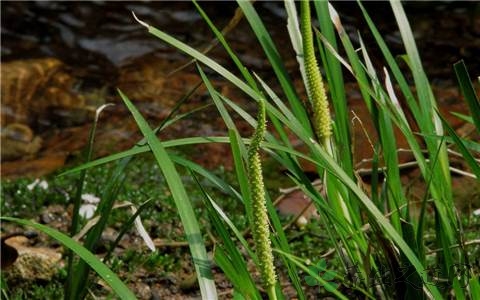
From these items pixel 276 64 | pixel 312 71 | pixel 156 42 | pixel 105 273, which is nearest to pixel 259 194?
pixel 105 273

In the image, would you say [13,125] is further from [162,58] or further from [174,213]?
[174,213]

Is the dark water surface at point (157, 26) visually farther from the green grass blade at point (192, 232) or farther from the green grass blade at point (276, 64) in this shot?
the green grass blade at point (192, 232)

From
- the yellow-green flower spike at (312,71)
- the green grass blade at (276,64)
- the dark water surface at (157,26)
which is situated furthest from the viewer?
the dark water surface at (157,26)

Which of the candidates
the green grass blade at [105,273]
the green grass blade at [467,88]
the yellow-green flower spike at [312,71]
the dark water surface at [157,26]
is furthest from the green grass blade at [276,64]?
the dark water surface at [157,26]

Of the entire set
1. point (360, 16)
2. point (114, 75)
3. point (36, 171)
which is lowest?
point (36, 171)

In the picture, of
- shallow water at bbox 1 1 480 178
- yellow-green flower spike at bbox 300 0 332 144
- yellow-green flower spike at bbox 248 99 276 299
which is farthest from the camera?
shallow water at bbox 1 1 480 178

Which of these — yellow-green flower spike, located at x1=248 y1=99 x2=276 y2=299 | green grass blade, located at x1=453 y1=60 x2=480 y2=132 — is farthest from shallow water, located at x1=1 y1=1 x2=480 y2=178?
yellow-green flower spike, located at x1=248 y1=99 x2=276 y2=299

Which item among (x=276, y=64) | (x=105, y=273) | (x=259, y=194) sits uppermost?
(x=276, y=64)

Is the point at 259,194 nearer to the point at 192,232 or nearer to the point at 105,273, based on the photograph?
the point at 192,232

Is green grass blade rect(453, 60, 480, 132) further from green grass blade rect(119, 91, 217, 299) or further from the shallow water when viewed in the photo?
the shallow water

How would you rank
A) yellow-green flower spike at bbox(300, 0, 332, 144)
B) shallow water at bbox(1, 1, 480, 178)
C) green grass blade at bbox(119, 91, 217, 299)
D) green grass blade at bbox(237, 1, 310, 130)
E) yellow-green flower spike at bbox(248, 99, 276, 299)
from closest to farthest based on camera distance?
yellow-green flower spike at bbox(248, 99, 276, 299) → green grass blade at bbox(119, 91, 217, 299) → yellow-green flower spike at bbox(300, 0, 332, 144) → green grass blade at bbox(237, 1, 310, 130) → shallow water at bbox(1, 1, 480, 178)

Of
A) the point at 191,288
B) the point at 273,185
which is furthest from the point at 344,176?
the point at 273,185
